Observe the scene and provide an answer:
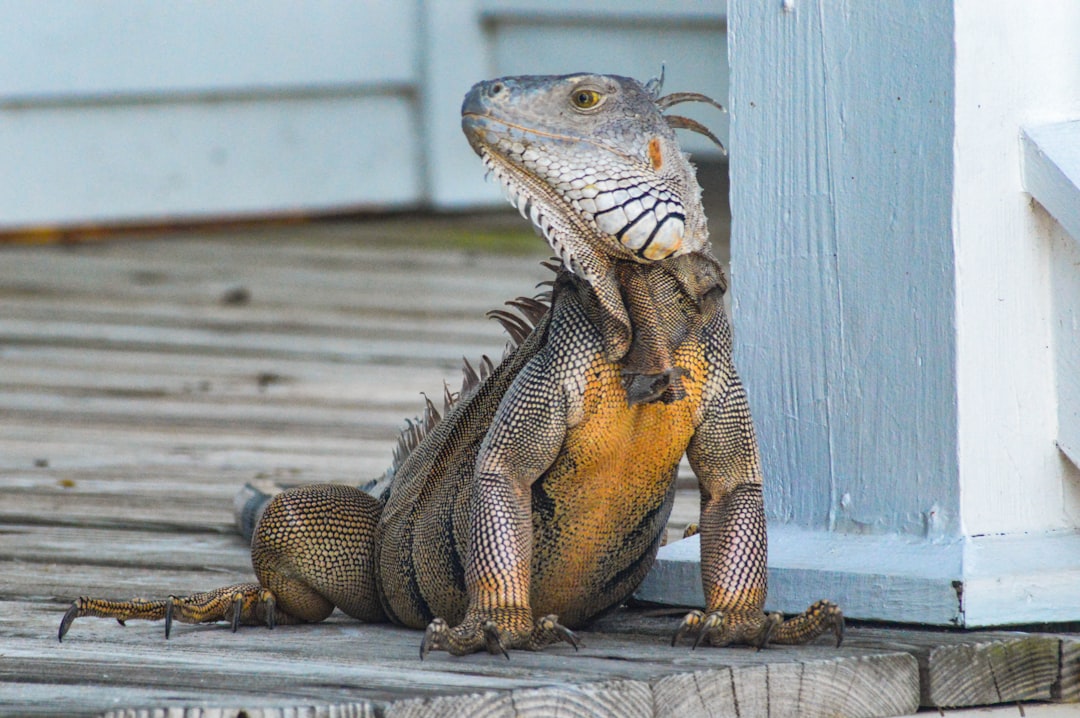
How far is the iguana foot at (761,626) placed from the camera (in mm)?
2854

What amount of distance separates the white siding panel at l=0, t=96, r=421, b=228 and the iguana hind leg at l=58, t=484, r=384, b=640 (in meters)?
6.82

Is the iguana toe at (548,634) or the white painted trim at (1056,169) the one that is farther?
the white painted trim at (1056,169)

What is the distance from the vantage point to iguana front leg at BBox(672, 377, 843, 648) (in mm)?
2896

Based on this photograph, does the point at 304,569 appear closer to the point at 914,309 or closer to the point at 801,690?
the point at 801,690

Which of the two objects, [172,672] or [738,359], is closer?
[172,672]

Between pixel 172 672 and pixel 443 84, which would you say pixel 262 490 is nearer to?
pixel 172 672

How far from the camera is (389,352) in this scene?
727 cm

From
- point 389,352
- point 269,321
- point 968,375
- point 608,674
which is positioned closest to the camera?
point 608,674

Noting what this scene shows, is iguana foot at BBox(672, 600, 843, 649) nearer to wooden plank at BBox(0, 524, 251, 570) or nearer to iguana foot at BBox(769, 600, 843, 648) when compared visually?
iguana foot at BBox(769, 600, 843, 648)

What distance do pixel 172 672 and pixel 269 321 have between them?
5.40 m

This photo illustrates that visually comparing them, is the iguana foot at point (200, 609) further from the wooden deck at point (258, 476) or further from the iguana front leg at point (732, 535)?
the iguana front leg at point (732, 535)

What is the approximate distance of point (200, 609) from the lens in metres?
3.32

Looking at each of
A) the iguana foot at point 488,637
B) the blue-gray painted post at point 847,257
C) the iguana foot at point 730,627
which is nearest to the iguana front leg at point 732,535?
the iguana foot at point 730,627

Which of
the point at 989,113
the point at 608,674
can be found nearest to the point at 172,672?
the point at 608,674
